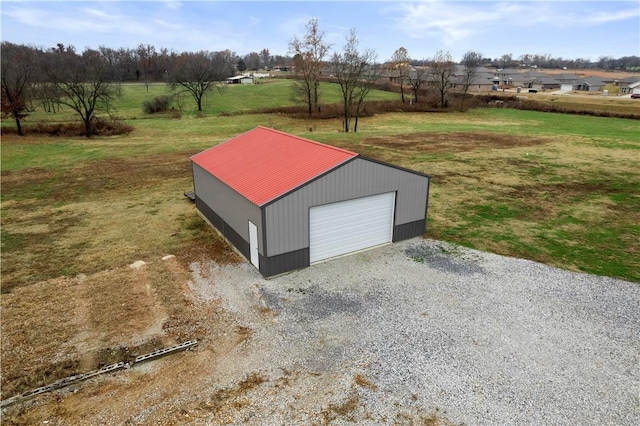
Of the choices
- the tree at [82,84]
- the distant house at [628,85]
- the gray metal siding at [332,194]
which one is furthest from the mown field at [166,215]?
the distant house at [628,85]

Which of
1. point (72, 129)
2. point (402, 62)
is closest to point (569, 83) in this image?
point (402, 62)

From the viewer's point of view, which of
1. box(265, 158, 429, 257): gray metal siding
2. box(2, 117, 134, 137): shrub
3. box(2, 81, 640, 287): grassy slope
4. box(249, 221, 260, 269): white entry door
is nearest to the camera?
box(265, 158, 429, 257): gray metal siding

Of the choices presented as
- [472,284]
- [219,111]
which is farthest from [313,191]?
[219,111]

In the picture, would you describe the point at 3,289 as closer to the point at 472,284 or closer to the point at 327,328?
the point at 327,328

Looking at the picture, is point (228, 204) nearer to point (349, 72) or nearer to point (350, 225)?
point (350, 225)

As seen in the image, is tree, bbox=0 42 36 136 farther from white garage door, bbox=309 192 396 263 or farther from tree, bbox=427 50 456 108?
tree, bbox=427 50 456 108

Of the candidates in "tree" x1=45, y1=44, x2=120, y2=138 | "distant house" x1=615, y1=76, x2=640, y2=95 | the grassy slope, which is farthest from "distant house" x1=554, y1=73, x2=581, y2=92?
"tree" x1=45, y1=44, x2=120, y2=138
